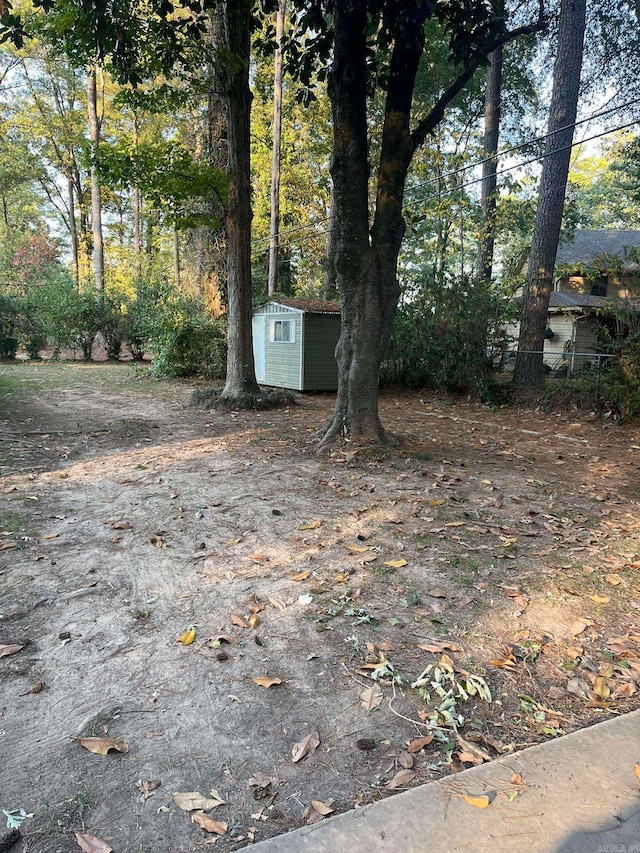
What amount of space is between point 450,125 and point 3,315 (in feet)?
70.5

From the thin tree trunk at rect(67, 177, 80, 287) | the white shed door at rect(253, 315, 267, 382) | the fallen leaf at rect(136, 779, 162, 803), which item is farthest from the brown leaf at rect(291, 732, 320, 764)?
the thin tree trunk at rect(67, 177, 80, 287)

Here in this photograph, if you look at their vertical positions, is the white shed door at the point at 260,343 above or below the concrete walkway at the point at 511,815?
above

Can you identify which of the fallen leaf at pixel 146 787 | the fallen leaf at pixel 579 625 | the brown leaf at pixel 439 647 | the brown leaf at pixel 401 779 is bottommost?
the brown leaf at pixel 401 779

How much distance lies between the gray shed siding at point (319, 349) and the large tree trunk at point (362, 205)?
7.20m

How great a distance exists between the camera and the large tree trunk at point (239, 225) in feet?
32.1

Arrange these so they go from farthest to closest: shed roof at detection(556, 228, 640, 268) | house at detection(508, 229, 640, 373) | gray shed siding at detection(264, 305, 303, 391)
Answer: shed roof at detection(556, 228, 640, 268), gray shed siding at detection(264, 305, 303, 391), house at detection(508, 229, 640, 373)

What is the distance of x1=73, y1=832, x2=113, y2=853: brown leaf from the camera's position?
1401mm

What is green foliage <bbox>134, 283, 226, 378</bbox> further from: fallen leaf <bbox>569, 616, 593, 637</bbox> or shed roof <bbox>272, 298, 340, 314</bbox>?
fallen leaf <bbox>569, 616, 593, 637</bbox>

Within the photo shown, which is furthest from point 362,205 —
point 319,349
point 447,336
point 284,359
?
point 284,359

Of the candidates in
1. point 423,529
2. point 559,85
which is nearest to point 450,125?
point 559,85

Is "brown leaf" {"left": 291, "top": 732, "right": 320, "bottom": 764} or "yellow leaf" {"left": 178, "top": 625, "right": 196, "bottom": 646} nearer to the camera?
"brown leaf" {"left": 291, "top": 732, "right": 320, "bottom": 764}

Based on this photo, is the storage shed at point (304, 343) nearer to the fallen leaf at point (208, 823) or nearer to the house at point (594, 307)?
the house at point (594, 307)

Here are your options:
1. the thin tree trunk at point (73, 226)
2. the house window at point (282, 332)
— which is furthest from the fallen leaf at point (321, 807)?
the thin tree trunk at point (73, 226)

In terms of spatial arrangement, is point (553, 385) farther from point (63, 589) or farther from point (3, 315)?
point (3, 315)
